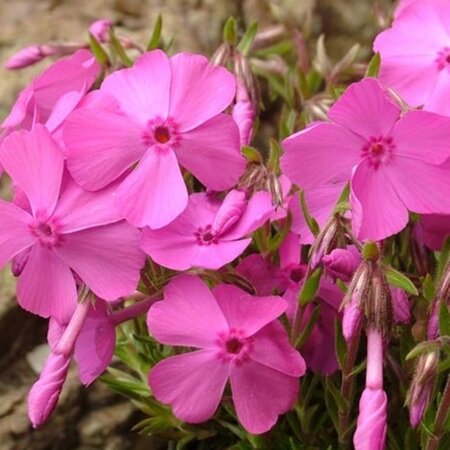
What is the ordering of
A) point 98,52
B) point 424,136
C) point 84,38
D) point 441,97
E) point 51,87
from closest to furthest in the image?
point 424,136
point 441,97
point 51,87
point 98,52
point 84,38

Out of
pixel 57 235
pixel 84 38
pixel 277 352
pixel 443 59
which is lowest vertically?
pixel 84 38

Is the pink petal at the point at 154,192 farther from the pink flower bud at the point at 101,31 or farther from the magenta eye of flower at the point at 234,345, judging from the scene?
the pink flower bud at the point at 101,31

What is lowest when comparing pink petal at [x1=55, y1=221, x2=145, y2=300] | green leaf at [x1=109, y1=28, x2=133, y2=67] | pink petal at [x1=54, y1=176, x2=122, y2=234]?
green leaf at [x1=109, y1=28, x2=133, y2=67]

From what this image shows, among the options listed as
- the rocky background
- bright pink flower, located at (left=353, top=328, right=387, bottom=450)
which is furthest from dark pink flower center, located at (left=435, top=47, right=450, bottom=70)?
the rocky background

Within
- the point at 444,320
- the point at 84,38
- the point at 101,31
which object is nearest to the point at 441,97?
the point at 444,320

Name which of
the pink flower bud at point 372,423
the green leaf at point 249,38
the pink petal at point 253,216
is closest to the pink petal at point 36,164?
the pink petal at point 253,216

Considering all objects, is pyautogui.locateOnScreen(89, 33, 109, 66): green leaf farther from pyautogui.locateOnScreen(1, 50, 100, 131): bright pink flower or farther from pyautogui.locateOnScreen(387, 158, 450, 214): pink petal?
pyautogui.locateOnScreen(387, 158, 450, 214): pink petal

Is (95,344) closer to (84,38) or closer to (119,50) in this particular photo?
(119,50)
